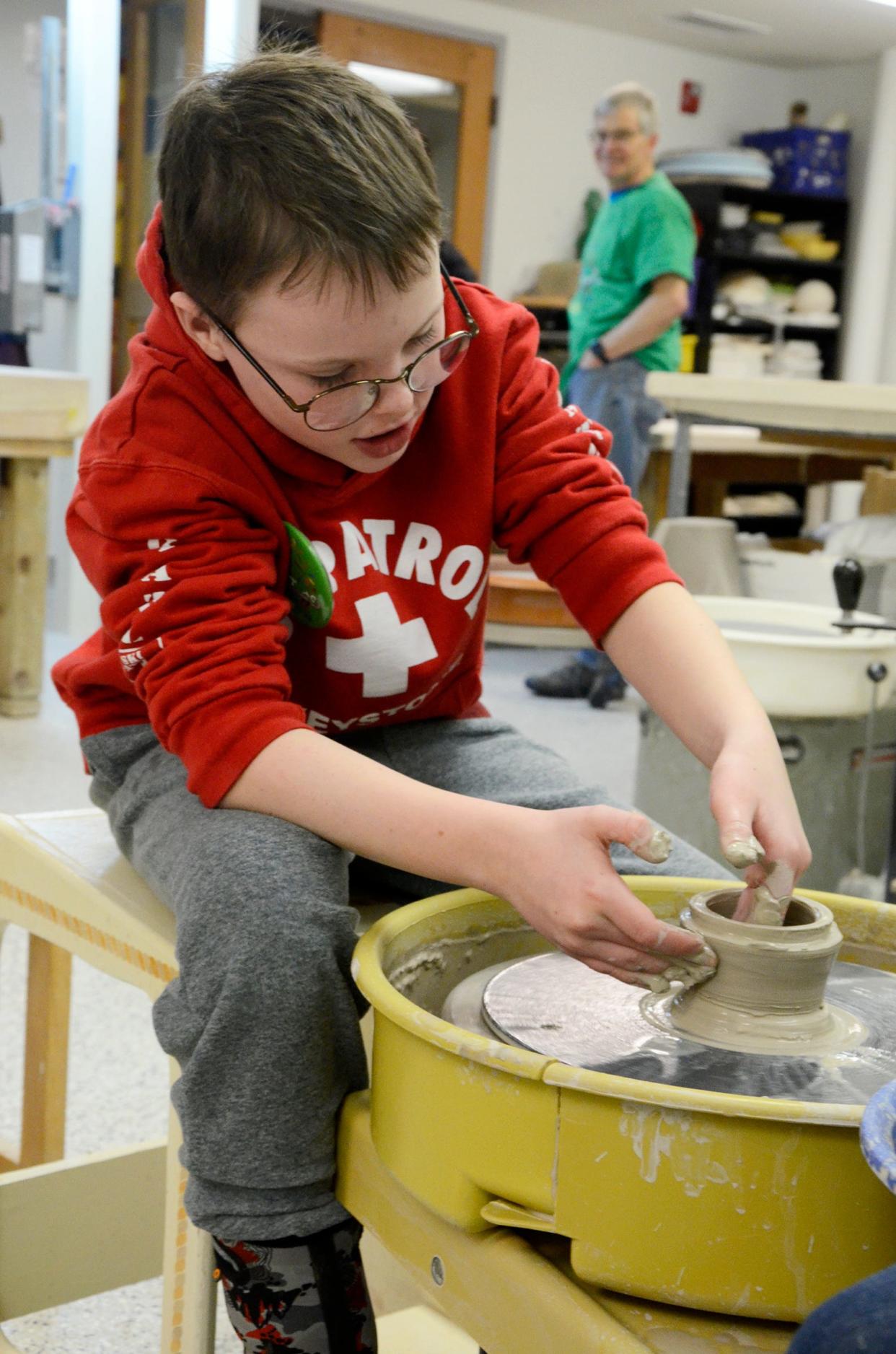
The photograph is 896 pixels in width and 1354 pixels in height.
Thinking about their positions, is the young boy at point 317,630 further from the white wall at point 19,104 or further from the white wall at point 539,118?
the white wall at point 539,118

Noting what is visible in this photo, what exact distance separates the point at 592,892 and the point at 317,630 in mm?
347

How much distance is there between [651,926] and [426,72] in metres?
5.32

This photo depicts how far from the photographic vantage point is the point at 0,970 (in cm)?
176

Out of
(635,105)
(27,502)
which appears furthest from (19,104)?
(635,105)

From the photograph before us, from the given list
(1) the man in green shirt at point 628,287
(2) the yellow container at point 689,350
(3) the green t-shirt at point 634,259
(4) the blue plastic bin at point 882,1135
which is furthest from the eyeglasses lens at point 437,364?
(2) the yellow container at point 689,350

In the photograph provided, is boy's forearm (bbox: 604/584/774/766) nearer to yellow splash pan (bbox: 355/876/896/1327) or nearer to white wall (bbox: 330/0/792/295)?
yellow splash pan (bbox: 355/876/896/1327)

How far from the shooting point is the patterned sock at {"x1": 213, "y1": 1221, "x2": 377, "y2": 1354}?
0.71m

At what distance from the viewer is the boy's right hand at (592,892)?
645 millimetres

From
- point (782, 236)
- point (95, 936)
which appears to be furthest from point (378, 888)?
point (782, 236)

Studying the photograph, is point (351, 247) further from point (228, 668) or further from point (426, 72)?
point (426, 72)

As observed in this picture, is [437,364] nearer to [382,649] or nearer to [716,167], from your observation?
[382,649]

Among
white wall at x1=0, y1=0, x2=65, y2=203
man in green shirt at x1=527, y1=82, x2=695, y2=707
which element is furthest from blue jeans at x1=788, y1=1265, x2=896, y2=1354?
white wall at x1=0, y1=0, x2=65, y2=203

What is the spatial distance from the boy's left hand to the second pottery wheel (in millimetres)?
25

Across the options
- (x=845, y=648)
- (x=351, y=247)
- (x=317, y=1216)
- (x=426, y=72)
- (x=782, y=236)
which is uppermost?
(x=426, y=72)
